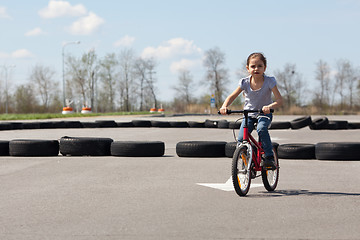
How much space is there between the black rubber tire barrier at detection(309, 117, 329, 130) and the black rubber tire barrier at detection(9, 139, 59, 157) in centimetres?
1305

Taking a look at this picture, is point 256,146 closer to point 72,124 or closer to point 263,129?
point 263,129

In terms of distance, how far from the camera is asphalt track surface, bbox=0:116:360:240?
457 centimetres

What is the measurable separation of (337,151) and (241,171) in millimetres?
4669

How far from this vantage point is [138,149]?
436 inches

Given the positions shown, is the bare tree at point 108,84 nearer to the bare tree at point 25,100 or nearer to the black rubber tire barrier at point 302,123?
the bare tree at point 25,100

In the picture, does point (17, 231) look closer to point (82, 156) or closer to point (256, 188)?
point (256, 188)

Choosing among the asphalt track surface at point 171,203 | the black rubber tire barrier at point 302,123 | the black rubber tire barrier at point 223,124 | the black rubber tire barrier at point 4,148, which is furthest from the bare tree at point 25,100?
the asphalt track surface at point 171,203

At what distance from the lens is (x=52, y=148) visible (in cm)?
1137

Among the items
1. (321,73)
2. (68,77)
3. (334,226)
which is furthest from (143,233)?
(68,77)

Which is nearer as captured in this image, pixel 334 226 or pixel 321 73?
pixel 334 226

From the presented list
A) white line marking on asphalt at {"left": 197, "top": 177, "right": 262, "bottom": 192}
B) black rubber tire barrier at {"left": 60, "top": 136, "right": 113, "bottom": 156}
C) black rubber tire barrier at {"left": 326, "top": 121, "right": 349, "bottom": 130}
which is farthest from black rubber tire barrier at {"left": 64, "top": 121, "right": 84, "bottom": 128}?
white line marking on asphalt at {"left": 197, "top": 177, "right": 262, "bottom": 192}

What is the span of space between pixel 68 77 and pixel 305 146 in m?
72.4

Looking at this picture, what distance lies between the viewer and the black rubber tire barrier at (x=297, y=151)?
10.4m

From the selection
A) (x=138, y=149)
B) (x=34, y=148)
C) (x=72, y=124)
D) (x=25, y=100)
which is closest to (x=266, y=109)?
(x=138, y=149)
